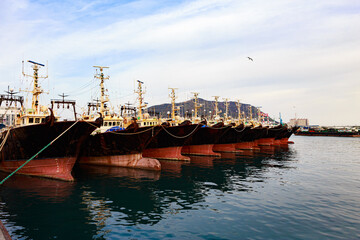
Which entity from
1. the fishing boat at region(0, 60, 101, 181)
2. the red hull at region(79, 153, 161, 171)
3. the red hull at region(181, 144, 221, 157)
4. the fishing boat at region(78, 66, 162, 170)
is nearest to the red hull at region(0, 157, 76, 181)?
the fishing boat at region(0, 60, 101, 181)

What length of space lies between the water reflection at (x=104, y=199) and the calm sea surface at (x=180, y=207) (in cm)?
3

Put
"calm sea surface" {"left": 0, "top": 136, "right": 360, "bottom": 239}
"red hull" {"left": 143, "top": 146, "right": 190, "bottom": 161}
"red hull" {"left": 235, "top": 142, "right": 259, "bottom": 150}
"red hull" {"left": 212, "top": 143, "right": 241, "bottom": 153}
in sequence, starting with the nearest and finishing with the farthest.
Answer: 1. "calm sea surface" {"left": 0, "top": 136, "right": 360, "bottom": 239}
2. "red hull" {"left": 143, "top": 146, "right": 190, "bottom": 161}
3. "red hull" {"left": 212, "top": 143, "right": 241, "bottom": 153}
4. "red hull" {"left": 235, "top": 142, "right": 259, "bottom": 150}

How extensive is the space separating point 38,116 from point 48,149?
5426 millimetres

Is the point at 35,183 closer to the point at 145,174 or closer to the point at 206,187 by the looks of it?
the point at 145,174

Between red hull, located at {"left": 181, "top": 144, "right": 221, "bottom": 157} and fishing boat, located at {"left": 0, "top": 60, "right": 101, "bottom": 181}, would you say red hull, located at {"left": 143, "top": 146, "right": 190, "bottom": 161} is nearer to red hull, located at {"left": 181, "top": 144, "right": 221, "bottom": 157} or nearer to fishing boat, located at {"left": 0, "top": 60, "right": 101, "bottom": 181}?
red hull, located at {"left": 181, "top": 144, "right": 221, "bottom": 157}

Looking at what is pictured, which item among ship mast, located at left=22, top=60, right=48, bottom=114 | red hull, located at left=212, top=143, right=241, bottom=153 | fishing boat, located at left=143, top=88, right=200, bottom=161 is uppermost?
ship mast, located at left=22, top=60, right=48, bottom=114

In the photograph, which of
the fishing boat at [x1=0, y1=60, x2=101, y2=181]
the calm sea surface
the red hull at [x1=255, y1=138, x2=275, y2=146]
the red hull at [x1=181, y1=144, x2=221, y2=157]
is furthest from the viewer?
the red hull at [x1=255, y1=138, x2=275, y2=146]

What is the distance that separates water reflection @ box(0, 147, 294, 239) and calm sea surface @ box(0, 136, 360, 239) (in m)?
0.03

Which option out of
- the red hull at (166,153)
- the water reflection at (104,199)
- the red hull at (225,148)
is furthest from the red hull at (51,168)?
the red hull at (225,148)

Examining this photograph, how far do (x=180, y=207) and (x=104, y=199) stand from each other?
441 cm

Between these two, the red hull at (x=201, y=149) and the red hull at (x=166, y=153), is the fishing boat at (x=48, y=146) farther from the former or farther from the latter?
the red hull at (x=201, y=149)

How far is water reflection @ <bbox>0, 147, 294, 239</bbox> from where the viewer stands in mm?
9883

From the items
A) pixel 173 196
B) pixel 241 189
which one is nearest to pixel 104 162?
pixel 173 196

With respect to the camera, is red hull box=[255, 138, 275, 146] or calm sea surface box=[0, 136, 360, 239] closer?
calm sea surface box=[0, 136, 360, 239]
